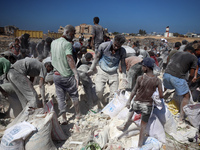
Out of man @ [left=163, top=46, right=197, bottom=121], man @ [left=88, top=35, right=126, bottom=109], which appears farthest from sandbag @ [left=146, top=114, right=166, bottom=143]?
man @ [left=88, top=35, right=126, bottom=109]

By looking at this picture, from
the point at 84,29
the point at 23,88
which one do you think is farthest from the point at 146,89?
the point at 84,29

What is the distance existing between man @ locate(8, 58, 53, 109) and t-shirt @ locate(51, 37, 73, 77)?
405mm

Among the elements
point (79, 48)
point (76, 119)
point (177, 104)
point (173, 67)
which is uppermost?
Result: point (79, 48)

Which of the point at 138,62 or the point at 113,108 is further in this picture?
the point at 138,62

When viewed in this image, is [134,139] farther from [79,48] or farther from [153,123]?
[79,48]

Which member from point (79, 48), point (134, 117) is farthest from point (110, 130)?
point (79, 48)

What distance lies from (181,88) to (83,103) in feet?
7.89

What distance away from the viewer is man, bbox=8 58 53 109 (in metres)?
2.84

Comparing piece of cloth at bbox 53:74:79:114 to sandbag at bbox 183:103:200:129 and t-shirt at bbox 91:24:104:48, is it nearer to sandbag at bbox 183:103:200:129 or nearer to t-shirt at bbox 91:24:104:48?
sandbag at bbox 183:103:200:129

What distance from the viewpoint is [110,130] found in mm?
2652

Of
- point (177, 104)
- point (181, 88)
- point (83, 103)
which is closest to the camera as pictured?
point (181, 88)

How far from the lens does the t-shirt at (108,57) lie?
3103 mm

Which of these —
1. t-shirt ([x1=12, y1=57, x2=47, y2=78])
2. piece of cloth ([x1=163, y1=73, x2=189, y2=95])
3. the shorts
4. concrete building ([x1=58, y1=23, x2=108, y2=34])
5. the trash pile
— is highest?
concrete building ([x1=58, y1=23, x2=108, y2=34])

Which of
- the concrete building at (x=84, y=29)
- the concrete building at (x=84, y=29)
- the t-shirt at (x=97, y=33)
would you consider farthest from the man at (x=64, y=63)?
the concrete building at (x=84, y=29)
